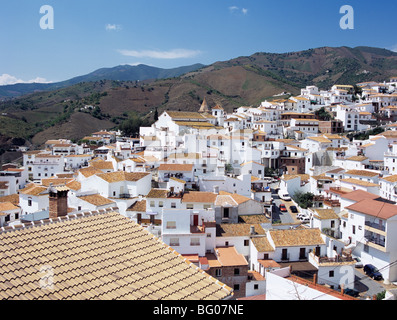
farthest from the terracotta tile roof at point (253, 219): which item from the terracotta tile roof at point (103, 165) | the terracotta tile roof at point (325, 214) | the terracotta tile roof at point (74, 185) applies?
the terracotta tile roof at point (103, 165)

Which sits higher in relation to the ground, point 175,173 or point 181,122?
point 181,122

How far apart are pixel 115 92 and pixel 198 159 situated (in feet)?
229

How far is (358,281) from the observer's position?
17844 millimetres

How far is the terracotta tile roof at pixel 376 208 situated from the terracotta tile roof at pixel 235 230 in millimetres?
6087

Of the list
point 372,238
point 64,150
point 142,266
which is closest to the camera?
point 142,266

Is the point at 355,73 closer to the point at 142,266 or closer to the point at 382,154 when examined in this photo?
the point at 382,154

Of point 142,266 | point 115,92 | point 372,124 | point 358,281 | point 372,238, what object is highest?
point 115,92

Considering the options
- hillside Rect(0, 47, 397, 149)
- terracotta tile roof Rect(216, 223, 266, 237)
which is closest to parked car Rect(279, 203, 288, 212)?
terracotta tile roof Rect(216, 223, 266, 237)

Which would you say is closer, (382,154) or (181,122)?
(382,154)

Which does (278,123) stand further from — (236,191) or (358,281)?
(358,281)

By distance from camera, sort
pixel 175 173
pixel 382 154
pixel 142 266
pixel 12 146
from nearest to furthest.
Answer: pixel 142 266 → pixel 175 173 → pixel 382 154 → pixel 12 146

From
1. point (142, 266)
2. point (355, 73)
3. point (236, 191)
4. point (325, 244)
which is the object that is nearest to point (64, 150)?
point (236, 191)

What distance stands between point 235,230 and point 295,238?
3.20 metres

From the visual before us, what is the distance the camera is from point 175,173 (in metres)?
25.9
